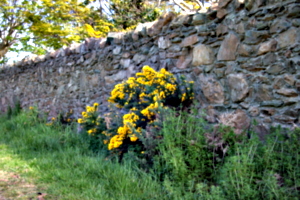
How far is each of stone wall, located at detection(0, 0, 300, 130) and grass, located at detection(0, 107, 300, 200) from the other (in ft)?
1.47

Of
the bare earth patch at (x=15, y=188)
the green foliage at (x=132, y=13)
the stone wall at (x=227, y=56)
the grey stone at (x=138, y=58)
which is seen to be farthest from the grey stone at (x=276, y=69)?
the green foliage at (x=132, y=13)

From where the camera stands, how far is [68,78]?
7.15 meters

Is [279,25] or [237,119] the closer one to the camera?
[279,25]

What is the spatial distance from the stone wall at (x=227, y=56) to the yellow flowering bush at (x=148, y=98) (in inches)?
9.3

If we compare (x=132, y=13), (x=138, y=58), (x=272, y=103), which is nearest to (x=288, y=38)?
(x=272, y=103)

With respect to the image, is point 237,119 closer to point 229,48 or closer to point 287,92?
point 287,92

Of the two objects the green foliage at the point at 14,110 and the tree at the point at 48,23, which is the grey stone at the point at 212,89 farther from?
the tree at the point at 48,23

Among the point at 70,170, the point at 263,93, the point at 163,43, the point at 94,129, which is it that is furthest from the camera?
the point at 94,129

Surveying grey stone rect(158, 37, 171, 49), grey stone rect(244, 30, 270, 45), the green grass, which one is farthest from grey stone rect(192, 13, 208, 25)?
the green grass

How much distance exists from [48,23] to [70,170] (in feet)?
35.3

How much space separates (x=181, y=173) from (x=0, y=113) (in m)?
8.64

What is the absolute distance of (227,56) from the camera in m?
3.82

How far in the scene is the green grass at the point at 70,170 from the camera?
2.98m

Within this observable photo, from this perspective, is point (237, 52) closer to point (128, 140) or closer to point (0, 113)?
point (128, 140)
